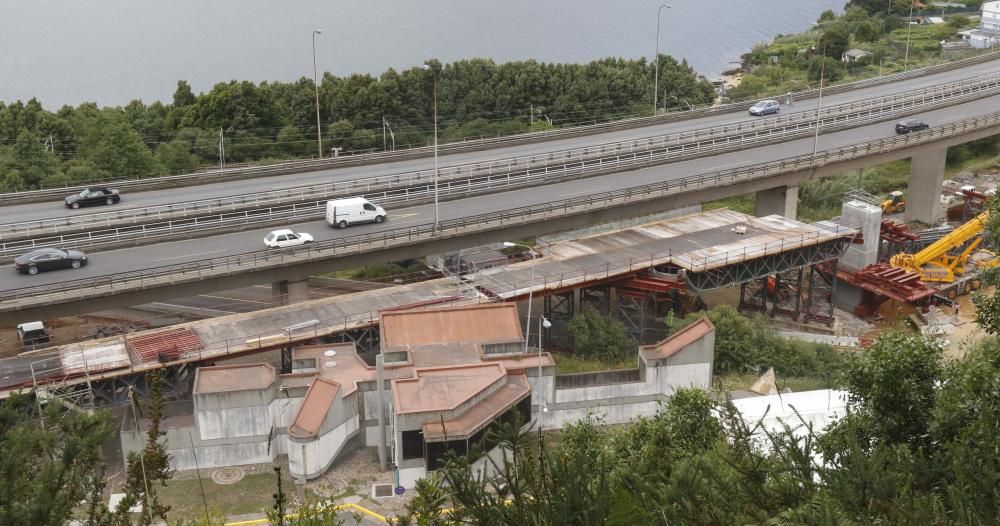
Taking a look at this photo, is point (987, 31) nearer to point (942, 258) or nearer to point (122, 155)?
point (942, 258)

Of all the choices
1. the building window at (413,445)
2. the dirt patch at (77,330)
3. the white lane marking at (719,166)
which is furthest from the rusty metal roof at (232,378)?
the white lane marking at (719,166)

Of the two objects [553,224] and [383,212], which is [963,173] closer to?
[553,224]

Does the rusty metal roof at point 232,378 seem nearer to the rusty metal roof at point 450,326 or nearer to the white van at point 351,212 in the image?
the rusty metal roof at point 450,326

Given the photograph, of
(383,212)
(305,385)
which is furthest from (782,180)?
(305,385)

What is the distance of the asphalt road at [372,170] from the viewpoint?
139ft

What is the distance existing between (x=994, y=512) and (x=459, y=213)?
30514 mm

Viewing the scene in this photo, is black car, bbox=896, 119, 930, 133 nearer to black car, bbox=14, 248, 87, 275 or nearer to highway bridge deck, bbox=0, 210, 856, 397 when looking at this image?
highway bridge deck, bbox=0, 210, 856, 397

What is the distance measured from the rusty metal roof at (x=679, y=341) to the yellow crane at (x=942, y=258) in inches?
725

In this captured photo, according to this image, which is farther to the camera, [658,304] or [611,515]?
[658,304]

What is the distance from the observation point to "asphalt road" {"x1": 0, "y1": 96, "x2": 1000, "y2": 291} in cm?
3656

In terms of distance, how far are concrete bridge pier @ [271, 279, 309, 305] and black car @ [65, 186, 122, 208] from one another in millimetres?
8669

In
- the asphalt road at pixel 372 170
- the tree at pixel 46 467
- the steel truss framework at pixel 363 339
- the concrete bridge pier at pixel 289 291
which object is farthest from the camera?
the asphalt road at pixel 372 170

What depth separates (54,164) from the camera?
175ft

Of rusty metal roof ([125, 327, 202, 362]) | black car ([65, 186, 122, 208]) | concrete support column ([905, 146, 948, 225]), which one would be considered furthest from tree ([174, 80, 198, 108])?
concrete support column ([905, 146, 948, 225])
